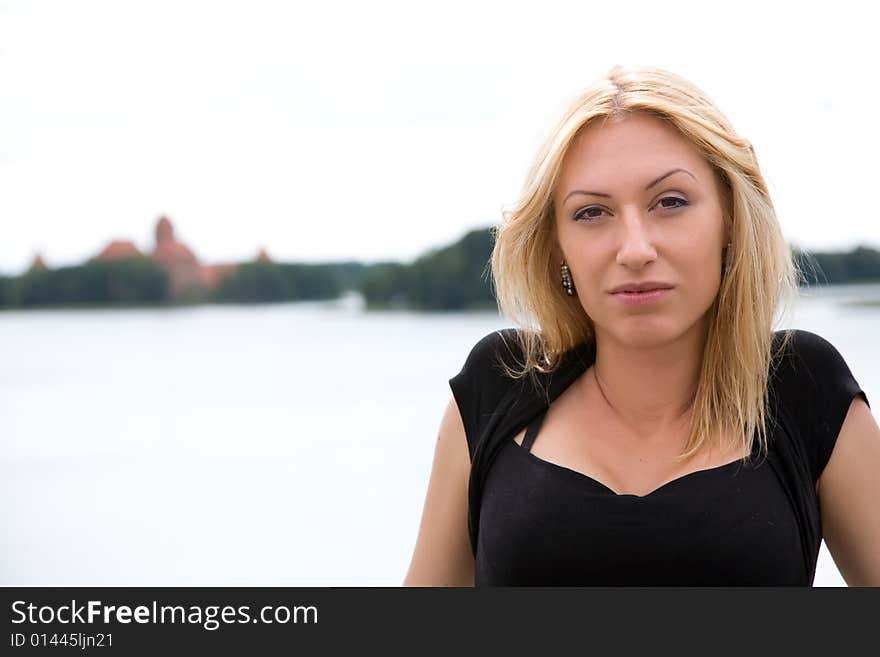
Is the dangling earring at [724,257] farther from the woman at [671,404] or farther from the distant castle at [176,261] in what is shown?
the distant castle at [176,261]

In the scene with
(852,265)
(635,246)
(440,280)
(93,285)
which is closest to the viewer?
(635,246)

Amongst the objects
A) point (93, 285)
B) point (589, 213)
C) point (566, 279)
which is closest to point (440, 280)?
point (93, 285)

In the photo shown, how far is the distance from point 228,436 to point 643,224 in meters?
1.55

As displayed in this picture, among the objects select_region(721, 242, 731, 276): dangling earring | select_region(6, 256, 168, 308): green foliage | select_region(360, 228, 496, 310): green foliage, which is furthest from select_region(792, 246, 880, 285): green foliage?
select_region(6, 256, 168, 308): green foliage

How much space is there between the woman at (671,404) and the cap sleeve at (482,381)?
0.02 meters

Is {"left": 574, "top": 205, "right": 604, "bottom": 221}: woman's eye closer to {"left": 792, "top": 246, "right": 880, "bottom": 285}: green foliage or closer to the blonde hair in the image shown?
the blonde hair

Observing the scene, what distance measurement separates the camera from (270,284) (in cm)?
230

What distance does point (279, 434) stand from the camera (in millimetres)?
2238

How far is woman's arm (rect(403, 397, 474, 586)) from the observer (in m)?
1.14

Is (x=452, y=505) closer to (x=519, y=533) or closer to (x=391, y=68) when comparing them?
(x=519, y=533)

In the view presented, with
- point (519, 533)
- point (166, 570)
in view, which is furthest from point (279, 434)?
point (519, 533)

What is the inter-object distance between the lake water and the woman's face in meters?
1.10

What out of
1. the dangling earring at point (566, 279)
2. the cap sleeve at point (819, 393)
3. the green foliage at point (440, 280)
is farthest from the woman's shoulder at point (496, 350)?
the green foliage at point (440, 280)

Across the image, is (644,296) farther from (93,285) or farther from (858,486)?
(93,285)
